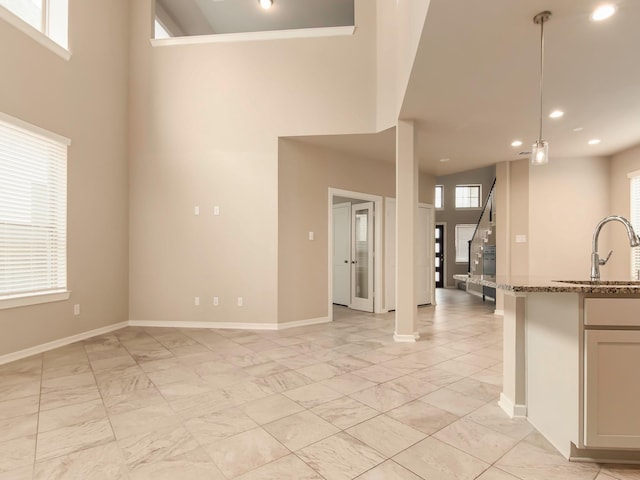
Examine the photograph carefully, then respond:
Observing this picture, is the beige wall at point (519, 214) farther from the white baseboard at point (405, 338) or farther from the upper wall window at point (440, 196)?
the upper wall window at point (440, 196)

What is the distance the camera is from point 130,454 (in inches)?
73.4

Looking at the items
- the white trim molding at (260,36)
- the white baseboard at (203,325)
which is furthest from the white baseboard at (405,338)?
Answer: the white trim molding at (260,36)

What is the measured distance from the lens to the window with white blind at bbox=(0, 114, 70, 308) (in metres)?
3.44

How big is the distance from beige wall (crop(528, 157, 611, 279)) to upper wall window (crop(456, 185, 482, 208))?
593 centimetres

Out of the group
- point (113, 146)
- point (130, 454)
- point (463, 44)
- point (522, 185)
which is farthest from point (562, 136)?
point (113, 146)

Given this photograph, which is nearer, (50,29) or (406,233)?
(50,29)

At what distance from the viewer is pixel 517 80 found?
308cm

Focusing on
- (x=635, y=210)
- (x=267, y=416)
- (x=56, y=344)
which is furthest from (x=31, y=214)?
(x=635, y=210)

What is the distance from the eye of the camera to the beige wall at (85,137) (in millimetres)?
3527

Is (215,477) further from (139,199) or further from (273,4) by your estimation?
(273,4)

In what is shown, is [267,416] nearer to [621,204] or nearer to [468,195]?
[621,204]

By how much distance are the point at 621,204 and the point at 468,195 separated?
6.39m

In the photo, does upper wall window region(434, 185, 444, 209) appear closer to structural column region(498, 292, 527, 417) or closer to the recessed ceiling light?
the recessed ceiling light

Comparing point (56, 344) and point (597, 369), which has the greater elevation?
point (597, 369)
